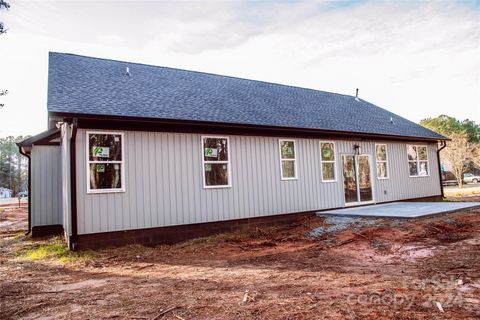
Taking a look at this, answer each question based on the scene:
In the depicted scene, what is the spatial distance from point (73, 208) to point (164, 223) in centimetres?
213

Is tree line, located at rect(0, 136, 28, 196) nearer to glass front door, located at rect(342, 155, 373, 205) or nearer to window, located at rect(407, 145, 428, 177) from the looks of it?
glass front door, located at rect(342, 155, 373, 205)

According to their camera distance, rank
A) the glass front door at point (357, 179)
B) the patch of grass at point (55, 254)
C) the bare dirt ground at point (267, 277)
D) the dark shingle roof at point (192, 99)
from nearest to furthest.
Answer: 1. the bare dirt ground at point (267, 277)
2. the patch of grass at point (55, 254)
3. the dark shingle roof at point (192, 99)
4. the glass front door at point (357, 179)

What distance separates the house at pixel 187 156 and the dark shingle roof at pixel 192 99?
6cm

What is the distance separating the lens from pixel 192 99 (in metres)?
10.3

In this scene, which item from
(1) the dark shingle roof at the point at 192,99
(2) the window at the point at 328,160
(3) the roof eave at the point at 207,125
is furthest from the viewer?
(2) the window at the point at 328,160

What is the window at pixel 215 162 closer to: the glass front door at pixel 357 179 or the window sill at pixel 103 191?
the window sill at pixel 103 191

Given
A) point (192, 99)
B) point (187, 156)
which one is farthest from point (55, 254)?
point (192, 99)

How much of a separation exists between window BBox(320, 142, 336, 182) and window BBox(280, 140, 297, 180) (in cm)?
134

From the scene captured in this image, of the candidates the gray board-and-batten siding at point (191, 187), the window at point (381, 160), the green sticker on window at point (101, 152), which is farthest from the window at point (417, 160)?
the green sticker on window at point (101, 152)

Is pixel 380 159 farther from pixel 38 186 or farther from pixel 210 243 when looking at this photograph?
pixel 38 186

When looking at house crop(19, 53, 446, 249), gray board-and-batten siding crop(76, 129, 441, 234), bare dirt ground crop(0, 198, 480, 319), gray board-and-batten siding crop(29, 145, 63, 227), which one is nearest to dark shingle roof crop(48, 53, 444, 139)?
house crop(19, 53, 446, 249)

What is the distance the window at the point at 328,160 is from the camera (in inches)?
452

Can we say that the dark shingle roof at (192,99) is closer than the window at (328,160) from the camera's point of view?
Yes

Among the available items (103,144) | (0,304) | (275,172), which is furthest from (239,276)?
(275,172)
